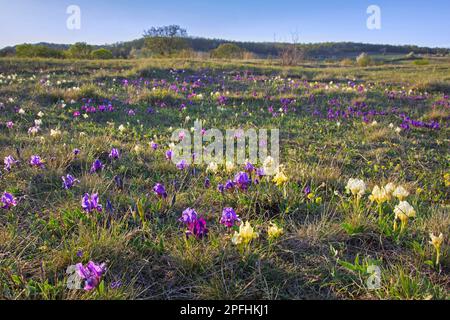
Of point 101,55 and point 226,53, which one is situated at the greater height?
point 226,53

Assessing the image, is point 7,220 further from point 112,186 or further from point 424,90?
point 424,90

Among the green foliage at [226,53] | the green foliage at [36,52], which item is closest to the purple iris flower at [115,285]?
the green foliage at [36,52]

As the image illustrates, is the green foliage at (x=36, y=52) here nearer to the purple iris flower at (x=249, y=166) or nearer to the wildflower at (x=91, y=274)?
the purple iris flower at (x=249, y=166)

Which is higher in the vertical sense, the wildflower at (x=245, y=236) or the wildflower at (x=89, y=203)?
the wildflower at (x=89, y=203)

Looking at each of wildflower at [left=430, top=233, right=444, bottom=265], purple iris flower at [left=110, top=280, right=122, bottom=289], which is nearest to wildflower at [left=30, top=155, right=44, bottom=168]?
purple iris flower at [left=110, top=280, right=122, bottom=289]

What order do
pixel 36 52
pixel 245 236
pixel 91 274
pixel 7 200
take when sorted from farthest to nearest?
pixel 36 52 < pixel 7 200 < pixel 245 236 < pixel 91 274

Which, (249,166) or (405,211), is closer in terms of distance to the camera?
(405,211)

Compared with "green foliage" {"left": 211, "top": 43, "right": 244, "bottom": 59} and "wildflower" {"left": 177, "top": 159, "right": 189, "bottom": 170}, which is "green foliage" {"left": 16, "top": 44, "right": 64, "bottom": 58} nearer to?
"green foliage" {"left": 211, "top": 43, "right": 244, "bottom": 59}

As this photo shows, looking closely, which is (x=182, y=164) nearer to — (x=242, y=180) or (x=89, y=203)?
(x=242, y=180)

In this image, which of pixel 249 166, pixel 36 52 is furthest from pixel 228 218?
pixel 36 52

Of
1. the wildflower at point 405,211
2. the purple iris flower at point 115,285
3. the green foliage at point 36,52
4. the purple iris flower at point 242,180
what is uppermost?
the green foliage at point 36,52

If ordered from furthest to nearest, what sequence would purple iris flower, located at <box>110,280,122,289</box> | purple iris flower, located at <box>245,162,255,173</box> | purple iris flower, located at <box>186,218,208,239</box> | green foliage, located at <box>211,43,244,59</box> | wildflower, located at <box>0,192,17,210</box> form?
green foliage, located at <box>211,43,244,59</box>
purple iris flower, located at <box>245,162,255,173</box>
wildflower, located at <box>0,192,17,210</box>
purple iris flower, located at <box>186,218,208,239</box>
purple iris flower, located at <box>110,280,122,289</box>

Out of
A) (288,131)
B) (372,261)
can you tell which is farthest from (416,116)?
(372,261)

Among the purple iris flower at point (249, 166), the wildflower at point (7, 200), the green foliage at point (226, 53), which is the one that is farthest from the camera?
the green foliage at point (226, 53)
